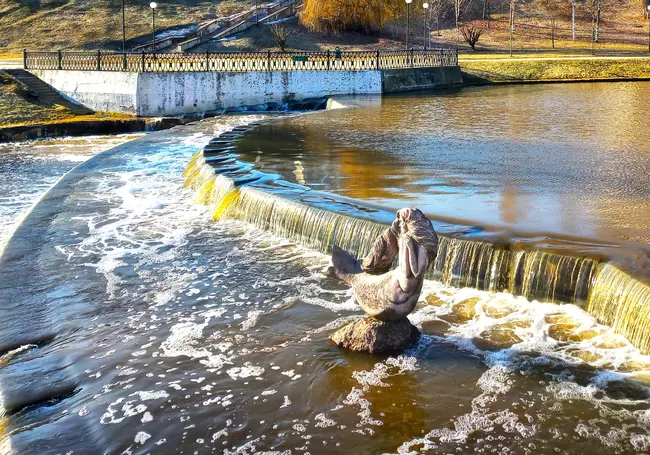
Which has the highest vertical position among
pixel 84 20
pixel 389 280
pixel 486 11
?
pixel 486 11

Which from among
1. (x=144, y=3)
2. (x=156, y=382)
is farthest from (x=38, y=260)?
(x=144, y=3)

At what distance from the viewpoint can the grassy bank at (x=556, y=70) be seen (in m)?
35.5

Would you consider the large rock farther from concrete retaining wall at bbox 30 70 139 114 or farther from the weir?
concrete retaining wall at bbox 30 70 139 114

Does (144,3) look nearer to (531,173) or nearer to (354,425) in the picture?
(531,173)

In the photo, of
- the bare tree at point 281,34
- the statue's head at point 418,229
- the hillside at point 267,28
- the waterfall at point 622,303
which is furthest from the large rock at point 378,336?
the hillside at point 267,28

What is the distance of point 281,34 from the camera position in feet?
140

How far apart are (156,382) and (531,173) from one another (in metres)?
8.89

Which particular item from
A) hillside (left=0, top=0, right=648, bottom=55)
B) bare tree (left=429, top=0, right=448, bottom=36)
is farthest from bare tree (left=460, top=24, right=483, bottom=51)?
bare tree (left=429, top=0, right=448, bottom=36)

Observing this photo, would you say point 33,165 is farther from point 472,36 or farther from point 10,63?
point 472,36

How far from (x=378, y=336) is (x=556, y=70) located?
31511 millimetres

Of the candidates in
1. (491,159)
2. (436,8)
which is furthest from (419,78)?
(436,8)

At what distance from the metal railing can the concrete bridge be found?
4 centimetres

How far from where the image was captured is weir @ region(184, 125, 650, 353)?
7.97 meters

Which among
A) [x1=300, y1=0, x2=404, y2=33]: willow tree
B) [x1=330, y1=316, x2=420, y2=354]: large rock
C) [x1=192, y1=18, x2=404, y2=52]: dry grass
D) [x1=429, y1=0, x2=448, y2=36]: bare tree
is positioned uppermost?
[x1=429, y1=0, x2=448, y2=36]: bare tree
